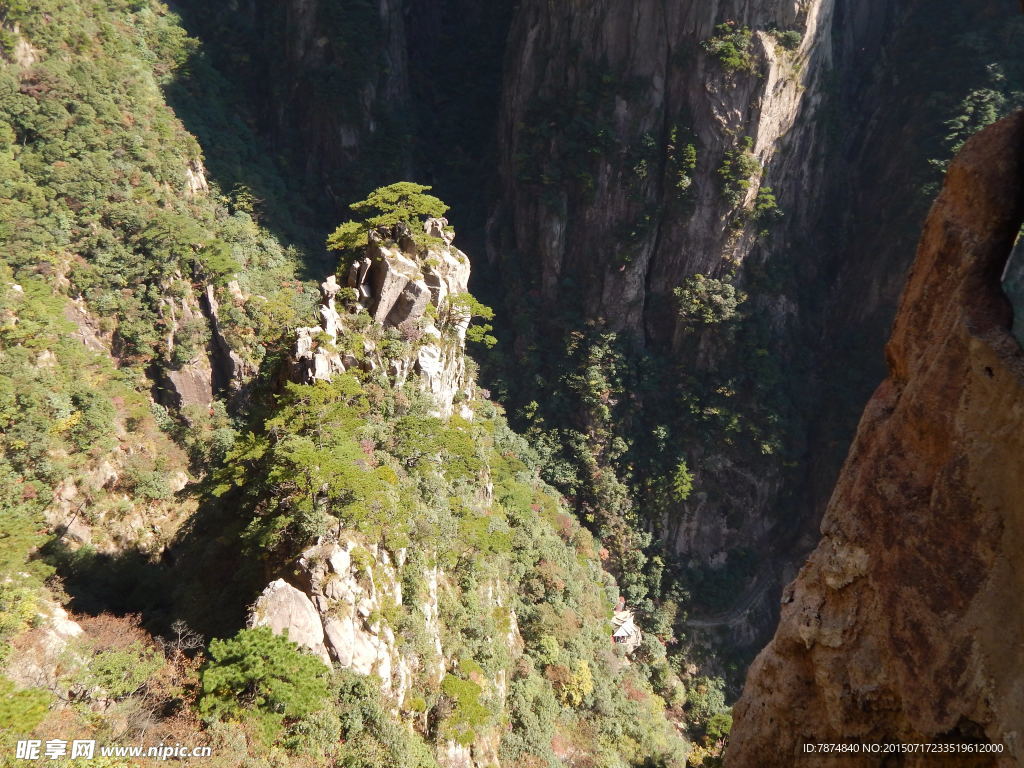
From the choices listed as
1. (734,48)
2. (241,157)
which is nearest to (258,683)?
(241,157)

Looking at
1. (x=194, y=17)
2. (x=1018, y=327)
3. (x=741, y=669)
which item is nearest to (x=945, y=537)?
(x=1018, y=327)

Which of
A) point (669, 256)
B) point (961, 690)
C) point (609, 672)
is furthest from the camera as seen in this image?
point (669, 256)

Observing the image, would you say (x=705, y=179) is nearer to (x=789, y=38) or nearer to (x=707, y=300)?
(x=707, y=300)

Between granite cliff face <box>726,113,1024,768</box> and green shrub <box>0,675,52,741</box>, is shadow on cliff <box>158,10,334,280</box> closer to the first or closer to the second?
green shrub <box>0,675,52,741</box>

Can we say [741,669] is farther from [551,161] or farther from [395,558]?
[551,161]

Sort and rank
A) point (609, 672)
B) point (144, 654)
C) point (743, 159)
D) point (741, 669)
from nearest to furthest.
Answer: point (144, 654)
point (609, 672)
point (741, 669)
point (743, 159)

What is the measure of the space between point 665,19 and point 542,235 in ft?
48.7

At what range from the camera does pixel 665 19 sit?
126 feet

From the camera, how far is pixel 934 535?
7039 millimetres

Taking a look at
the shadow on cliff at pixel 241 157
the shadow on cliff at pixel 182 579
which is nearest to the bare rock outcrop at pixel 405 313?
the shadow on cliff at pixel 182 579

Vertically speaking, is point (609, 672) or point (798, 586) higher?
point (798, 586)

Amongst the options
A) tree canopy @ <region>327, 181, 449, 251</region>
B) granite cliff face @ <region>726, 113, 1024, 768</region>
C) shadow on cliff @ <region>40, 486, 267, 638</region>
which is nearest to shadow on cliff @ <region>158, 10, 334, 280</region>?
tree canopy @ <region>327, 181, 449, 251</region>

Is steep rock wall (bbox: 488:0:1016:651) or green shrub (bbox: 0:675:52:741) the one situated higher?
steep rock wall (bbox: 488:0:1016:651)

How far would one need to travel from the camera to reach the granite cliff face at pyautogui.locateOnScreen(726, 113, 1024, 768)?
20.9ft
